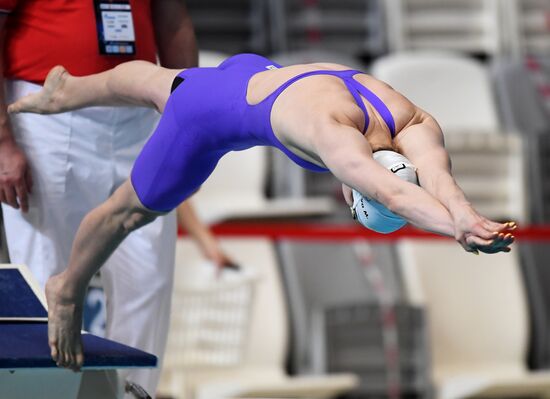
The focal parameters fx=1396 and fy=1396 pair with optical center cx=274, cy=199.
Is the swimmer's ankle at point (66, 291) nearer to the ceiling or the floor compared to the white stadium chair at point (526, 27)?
nearer to the floor

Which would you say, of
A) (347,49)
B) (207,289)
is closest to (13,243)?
(207,289)

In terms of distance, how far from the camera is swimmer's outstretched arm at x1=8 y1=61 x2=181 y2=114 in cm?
326

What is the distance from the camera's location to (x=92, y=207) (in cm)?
357

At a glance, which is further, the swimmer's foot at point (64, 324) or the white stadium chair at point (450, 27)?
the white stadium chair at point (450, 27)

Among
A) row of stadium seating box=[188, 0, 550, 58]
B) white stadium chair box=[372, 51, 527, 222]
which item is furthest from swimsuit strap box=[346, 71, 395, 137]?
row of stadium seating box=[188, 0, 550, 58]

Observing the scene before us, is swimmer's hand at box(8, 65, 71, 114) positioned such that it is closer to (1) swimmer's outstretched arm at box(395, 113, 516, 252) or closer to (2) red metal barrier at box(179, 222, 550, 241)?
(1) swimmer's outstretched arm at box(395, 113, 516, 252)

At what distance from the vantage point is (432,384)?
5.60 meters

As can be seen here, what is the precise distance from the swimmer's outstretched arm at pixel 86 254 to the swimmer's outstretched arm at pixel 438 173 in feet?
2.18

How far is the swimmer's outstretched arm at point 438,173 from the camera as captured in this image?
7.95 ft

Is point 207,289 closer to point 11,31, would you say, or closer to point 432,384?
point 432,384

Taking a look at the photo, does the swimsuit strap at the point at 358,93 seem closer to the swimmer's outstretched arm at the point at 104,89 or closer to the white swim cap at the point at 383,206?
the white swim cap at the point at 383,206

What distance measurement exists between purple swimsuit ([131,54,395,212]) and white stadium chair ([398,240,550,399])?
2.66 m

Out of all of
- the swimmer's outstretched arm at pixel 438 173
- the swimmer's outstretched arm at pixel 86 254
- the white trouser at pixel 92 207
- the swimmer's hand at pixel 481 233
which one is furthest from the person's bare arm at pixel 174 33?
the swimmer's hand at pixel 481 233

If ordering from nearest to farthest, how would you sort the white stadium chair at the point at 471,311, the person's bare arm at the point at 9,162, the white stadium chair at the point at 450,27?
1. the person's bare arm at the point at 9,162
2. the white stadium chair at the point at 471,311
3. the white stadium chair at the point at 450,27
